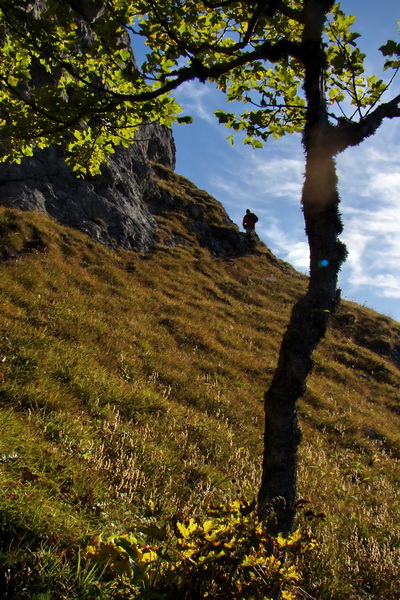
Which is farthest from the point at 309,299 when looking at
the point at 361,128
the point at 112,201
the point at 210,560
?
the point at 112,201

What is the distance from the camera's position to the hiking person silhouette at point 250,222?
3791cm

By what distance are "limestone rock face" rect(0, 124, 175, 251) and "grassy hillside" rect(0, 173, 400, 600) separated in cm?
233

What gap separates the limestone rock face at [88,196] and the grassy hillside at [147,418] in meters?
2.33

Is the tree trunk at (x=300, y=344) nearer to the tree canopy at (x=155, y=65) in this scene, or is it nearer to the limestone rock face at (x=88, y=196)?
the tree canopy at (x=155, y=65)

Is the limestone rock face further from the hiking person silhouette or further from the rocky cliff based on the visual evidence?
the hiking person silhouette

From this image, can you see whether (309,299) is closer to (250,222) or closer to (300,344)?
(300,344)

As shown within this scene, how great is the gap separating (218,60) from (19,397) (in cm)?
658

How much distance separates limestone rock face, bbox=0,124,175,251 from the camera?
20.7 metres

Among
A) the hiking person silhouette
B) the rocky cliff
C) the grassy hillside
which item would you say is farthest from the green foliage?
the hiking person silhouette

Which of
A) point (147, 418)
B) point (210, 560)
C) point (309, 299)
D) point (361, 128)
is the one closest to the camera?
point (210, 560)

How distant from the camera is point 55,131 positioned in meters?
4.84

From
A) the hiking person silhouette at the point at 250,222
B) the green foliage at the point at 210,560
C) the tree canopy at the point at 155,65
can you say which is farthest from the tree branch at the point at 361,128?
the hiking person silhouette at the point at 250,222

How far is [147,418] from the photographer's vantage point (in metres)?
7.73

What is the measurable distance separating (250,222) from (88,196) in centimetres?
1853
